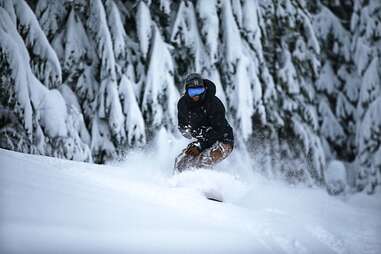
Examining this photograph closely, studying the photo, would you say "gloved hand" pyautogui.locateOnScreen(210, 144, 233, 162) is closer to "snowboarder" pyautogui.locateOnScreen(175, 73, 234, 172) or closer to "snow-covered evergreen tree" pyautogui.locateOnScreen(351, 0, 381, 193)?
"snowboarder" pyautogui.locateOnScreen(175, 73, 234, 172)

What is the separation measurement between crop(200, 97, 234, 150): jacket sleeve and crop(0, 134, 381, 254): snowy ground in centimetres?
51

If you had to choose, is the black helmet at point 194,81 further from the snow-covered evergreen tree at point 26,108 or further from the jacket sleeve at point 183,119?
the snow-covered evergreen tree at point 26,108

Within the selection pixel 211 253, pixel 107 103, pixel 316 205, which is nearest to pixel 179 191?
pixel 211 253

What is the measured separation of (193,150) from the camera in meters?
5.93

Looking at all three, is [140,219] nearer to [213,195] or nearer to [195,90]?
[213,195]

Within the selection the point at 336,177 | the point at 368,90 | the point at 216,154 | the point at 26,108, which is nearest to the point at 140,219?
the point at 216,154

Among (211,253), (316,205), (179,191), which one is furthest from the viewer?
(316,205)

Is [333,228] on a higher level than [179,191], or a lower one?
lower

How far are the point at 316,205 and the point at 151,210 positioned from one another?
387 cm

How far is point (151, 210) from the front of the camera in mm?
3482

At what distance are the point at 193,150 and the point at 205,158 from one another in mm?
429

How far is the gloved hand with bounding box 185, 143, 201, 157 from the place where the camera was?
5883 millimetres

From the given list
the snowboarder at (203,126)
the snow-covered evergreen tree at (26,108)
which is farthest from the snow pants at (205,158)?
the snow-covered evergreen tree at (26,108)

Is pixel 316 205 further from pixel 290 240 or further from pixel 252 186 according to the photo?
pixel 290 240
